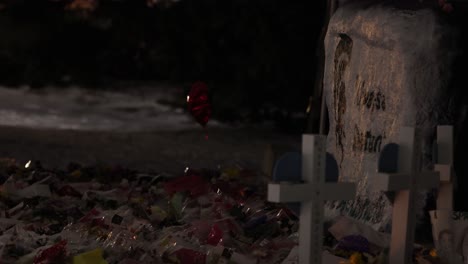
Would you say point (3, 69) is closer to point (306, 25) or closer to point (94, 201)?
point (306, 25)

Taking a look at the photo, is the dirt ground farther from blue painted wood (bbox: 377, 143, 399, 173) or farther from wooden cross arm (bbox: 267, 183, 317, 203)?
wooden cross arm (bbox: 267, 183, 317, 203)

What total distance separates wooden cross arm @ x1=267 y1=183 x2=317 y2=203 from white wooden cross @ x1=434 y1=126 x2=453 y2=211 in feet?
3.29

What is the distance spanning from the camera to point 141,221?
5.55 m

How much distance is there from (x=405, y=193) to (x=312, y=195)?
0.59 m

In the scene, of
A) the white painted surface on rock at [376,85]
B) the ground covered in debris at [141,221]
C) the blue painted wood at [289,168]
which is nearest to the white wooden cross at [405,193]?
the ground covered in debris at [141,221]

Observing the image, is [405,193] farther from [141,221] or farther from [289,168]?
[141,221]

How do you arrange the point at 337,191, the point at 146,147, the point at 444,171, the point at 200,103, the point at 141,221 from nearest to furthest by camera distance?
the point at 337,191
the point at 444,171
the point at 141,221
the point at 200,103
the point at 146,147

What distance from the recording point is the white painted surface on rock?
561 centimetres

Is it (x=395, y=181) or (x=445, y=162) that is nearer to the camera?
(x=395, y=181)

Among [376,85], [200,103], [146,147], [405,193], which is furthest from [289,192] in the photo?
[146,147]

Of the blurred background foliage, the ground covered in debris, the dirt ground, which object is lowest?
the dirt ground

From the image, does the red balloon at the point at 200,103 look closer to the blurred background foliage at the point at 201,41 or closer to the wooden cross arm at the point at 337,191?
the wooden cross arm at the point at 337,191

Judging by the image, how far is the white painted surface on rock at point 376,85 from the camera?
5.61 meters

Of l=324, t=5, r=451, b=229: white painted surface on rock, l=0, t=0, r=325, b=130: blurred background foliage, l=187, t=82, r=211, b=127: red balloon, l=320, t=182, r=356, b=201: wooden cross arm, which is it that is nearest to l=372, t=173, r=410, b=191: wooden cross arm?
l=320, t=182, r=356, b=201: wooden cross arm
